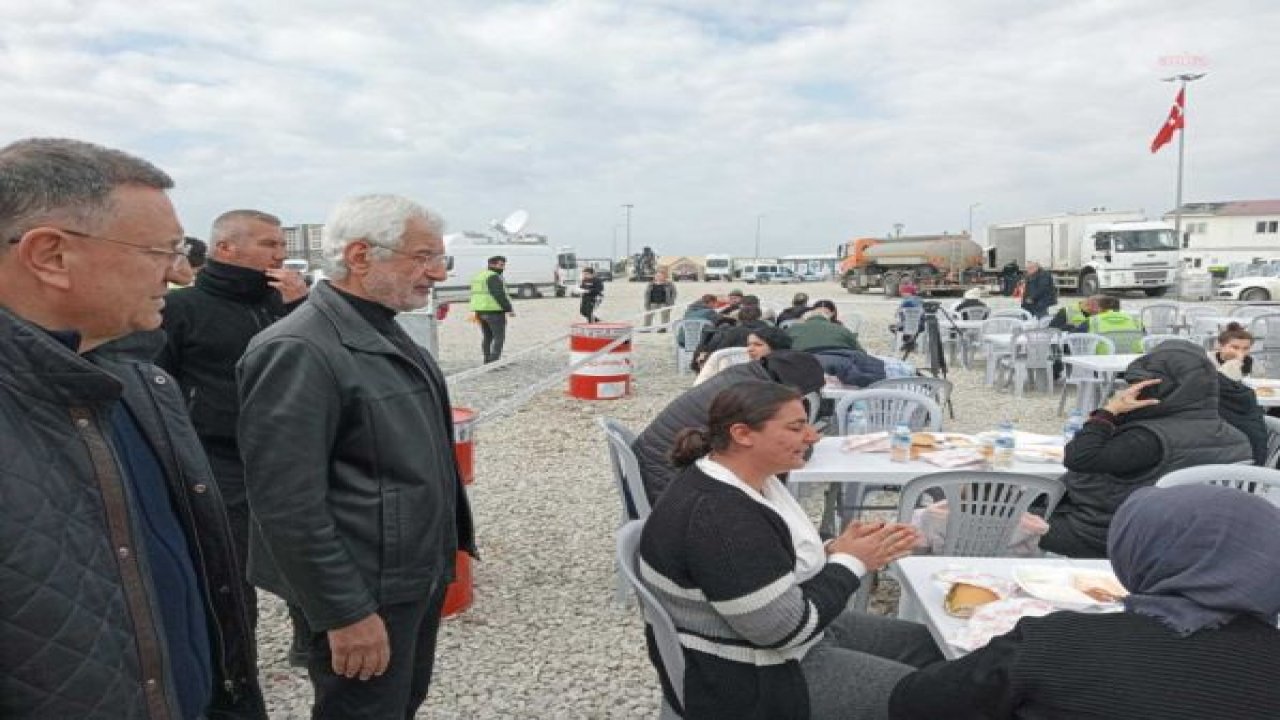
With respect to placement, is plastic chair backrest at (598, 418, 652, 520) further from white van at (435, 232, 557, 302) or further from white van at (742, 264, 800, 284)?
white van at (742, 264, 800, 284)

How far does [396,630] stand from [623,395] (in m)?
8.31

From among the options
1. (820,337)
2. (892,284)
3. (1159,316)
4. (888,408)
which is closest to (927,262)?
(892,284)

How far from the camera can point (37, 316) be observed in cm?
115

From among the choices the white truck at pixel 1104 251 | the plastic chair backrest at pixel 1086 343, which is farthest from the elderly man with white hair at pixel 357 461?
the white truck at pixel 1104 251

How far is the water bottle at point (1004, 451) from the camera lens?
4324 mm

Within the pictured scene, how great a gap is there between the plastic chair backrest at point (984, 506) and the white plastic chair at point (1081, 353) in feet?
18.6

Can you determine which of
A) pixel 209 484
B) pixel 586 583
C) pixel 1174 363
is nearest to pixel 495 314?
pixel 586 583

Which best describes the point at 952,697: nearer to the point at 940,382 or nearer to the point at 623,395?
the point at 940,382

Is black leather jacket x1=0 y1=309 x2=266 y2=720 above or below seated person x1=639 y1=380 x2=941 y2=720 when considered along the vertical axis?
above

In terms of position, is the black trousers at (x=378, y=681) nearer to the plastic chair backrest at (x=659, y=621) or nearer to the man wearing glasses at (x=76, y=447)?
the plastic chair backrest at (x=659, y=621)

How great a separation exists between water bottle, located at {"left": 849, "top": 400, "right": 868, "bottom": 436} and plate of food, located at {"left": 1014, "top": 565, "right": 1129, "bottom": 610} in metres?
2.97

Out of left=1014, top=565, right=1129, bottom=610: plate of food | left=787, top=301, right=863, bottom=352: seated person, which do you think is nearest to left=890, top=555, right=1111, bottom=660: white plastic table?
left=1014, top=565, right=1129, bottom=610: plate of food

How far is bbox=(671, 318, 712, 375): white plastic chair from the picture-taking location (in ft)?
39.2

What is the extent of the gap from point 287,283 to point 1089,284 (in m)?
30.2
